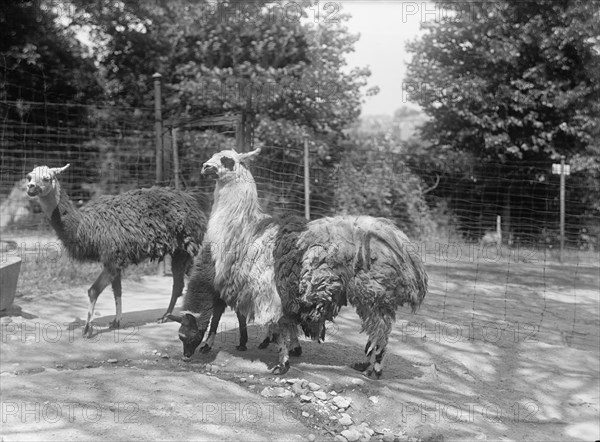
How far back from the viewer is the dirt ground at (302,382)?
432 centimetres

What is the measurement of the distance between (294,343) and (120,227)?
228 cm

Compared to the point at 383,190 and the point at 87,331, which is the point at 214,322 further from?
the point at 383,190

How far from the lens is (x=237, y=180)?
5547mm

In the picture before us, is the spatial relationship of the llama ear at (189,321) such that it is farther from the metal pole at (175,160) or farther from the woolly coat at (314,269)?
the metal pole at (175,160)

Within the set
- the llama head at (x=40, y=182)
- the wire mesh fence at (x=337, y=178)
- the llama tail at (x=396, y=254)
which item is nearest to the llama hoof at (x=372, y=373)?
the llama tail at (x=396, y=254)

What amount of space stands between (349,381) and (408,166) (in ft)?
37.5

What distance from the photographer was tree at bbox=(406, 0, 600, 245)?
51.2 feet

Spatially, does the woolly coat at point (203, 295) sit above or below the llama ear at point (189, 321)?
above

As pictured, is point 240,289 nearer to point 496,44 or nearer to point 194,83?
point 194,83

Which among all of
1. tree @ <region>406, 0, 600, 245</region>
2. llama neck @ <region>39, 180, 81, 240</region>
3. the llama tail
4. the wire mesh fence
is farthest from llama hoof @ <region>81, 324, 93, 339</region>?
tree @ <region>406, 0, 600, 245</region>

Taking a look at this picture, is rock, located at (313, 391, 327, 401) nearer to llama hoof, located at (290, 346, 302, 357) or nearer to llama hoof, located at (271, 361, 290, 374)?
llama hoof, located at (271, 361, 290, 374)

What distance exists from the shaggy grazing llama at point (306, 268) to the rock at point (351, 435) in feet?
3.01

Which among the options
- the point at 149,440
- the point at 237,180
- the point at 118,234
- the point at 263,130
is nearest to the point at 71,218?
the point at 118,234

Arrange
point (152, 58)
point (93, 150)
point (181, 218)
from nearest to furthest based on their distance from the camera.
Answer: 1. point (181, 218)
2. point (93, 150)
3. point (152, 58)
